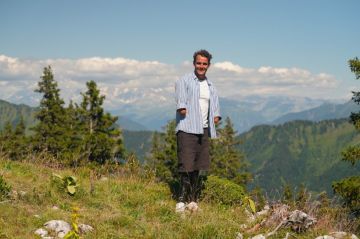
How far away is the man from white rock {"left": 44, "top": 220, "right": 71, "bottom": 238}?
3.10m

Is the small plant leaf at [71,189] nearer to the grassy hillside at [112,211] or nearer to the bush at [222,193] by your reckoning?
the grassy hillside at [112,211]

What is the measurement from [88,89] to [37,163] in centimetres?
2965

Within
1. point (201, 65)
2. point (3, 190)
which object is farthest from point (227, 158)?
point (3, 190)

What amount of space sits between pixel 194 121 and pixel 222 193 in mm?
1721

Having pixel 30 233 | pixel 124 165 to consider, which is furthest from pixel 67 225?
pixel 124 165

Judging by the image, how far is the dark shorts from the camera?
28.7 ft

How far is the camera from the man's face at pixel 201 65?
8.75 m

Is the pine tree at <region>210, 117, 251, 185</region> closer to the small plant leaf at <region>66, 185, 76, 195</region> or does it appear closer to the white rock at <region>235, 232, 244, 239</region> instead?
the small plant leaf at <region>66, 185, 76, 195</region>

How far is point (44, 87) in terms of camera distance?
45406mm

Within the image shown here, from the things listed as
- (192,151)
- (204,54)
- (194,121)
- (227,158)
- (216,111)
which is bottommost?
(227,158)

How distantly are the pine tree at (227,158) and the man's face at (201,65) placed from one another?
3845 cm

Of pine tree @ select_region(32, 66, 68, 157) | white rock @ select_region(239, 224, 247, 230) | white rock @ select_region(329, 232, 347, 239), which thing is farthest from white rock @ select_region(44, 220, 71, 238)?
pine tree @ select_region(32, 66, 68, 157)

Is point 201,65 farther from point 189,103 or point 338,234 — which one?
point 338,234

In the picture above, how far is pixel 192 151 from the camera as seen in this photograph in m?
8.83
